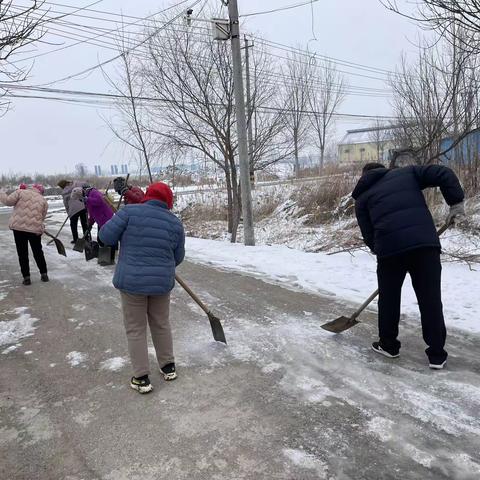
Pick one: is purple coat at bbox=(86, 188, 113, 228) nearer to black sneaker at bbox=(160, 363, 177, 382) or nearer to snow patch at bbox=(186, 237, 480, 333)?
snow patch at bbox=(186, 237, 480, 333)

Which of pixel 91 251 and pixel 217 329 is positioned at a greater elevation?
pixel 91 251

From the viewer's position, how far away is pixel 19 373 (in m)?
4.08

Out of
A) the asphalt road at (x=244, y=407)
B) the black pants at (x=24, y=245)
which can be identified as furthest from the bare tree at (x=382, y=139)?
the asphalt road at (x=244, y=407)

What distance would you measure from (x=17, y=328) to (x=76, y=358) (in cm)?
139

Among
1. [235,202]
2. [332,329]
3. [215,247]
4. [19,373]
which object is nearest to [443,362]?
[332,329]

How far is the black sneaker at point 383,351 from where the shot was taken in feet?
13.2

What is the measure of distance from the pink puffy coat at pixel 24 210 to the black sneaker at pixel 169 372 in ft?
14.6

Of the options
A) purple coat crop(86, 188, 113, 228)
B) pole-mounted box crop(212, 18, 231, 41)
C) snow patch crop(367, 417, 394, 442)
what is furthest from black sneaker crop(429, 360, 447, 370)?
pole-mounted box crop(212, 18, 231, 41)

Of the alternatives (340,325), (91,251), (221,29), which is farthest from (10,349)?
(221,29)

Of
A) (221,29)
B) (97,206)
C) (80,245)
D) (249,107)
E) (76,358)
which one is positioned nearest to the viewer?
(76,358)

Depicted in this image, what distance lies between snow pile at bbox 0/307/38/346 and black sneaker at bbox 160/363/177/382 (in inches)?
73.2

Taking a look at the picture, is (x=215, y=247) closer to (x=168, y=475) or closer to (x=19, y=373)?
(x=19, y=373)

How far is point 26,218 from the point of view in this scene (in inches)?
283

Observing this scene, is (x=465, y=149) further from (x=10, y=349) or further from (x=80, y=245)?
(x=10, y=349)
